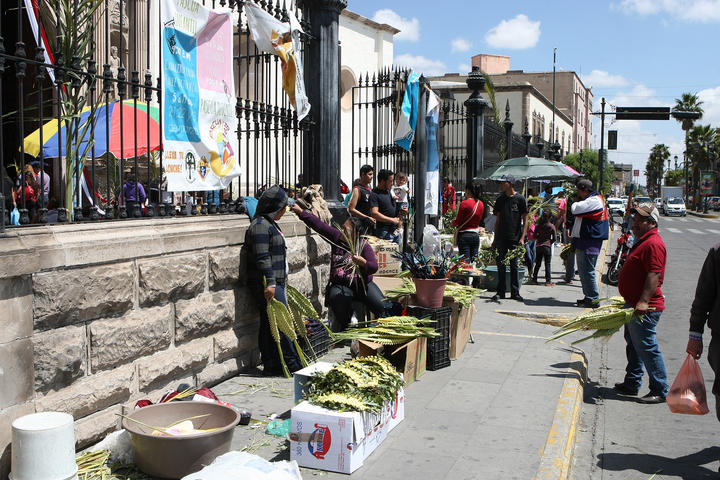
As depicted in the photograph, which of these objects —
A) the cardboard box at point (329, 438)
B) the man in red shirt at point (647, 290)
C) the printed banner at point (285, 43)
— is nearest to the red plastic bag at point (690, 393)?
the man in red shirt at point (647, 290)

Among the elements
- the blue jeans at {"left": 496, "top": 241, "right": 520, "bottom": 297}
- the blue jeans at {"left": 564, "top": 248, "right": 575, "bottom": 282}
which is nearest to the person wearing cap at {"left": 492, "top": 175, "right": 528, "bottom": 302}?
the blue jeans at {"left": 496, "top": 241, "right": 520, "bottom": 297}

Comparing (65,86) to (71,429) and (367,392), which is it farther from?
(367,392)

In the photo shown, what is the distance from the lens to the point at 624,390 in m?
6.77

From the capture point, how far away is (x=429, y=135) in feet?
40.1

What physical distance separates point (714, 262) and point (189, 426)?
404cm

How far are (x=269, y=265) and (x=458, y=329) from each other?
247 cm

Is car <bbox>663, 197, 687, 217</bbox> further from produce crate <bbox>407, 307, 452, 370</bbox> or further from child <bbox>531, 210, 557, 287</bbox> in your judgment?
produce crate <bbox>407, 307, 452, 370</bbox>

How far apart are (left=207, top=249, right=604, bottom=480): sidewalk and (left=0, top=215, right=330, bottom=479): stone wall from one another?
66cm

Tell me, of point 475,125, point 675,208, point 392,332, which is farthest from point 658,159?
point 392,332

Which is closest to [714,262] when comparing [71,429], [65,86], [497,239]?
[71,429]

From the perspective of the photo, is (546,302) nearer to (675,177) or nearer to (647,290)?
(647,290)

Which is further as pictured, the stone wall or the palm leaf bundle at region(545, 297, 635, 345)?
the palm leaf bundle at region(545, 297, 635, 345)

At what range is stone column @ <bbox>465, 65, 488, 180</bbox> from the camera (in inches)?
629

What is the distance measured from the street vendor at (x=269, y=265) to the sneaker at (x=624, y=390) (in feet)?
11.2
